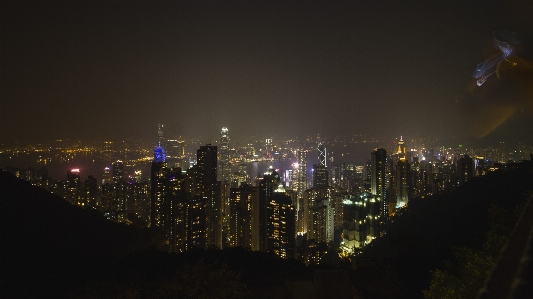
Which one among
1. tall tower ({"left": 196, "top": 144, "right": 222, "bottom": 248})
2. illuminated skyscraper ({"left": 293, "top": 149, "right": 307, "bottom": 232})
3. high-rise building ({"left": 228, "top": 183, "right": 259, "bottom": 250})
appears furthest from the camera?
illuminated skyscraper ({"left": 293, "top": 149, "right": 307, "bottom": 232})

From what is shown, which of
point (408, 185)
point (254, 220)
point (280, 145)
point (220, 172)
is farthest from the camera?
point (280, 145)

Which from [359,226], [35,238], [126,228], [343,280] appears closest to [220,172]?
[359,226]

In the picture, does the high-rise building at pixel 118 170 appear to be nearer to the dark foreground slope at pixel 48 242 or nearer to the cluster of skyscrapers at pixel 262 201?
the cluster of skyscrapers at pixel 262 201

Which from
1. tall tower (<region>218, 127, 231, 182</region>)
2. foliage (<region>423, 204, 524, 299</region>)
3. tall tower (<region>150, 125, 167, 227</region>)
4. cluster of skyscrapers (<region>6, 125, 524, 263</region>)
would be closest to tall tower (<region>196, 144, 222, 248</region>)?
cluster of skyscrapers (<region>6, 125, 524, 263</region>)

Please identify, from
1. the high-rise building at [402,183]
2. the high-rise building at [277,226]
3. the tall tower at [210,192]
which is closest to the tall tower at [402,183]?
the high-rise building at [402,183]

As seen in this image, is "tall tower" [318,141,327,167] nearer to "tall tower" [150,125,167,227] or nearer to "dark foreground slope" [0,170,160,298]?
"tall tower" [150,125,167,227]

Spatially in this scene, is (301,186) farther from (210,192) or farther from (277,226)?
(277,226)

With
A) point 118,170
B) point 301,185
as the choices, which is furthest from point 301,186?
point 118,170

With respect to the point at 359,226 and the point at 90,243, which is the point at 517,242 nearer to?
the point at 90,243
